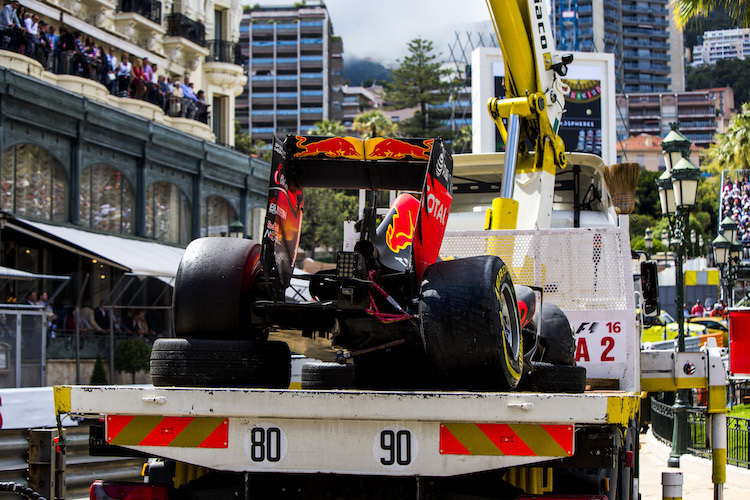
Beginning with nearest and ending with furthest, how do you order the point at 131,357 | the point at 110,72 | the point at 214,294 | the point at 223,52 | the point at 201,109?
the point at 214,294, the point at 131,357, the point at 110,72, the point at 201,109, the point at 223,52

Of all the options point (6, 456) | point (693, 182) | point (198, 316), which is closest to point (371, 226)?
point (198, 316)

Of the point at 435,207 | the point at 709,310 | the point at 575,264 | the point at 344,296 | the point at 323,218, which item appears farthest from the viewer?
the point at 323,218

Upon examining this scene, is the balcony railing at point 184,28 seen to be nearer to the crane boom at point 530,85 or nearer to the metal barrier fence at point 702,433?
the metal barrier fence at point 702,433

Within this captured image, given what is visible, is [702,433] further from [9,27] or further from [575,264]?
[9,27]

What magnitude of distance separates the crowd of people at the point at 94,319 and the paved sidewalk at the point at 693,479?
11.8 m

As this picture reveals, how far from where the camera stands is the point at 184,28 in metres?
33.5

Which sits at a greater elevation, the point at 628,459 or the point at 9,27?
the point at 9,27

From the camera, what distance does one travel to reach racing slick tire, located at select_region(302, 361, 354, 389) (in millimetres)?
5984

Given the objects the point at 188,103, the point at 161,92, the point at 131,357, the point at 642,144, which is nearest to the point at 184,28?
the point at 188,103

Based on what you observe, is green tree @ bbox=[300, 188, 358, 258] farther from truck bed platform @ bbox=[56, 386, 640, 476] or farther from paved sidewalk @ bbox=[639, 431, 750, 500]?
truck bed platform @ bbox=[56, 386, 640, 476]

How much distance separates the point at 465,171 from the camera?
9.62 metres

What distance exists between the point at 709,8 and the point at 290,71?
13379 cm

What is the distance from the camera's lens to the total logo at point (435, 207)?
5.27 metres

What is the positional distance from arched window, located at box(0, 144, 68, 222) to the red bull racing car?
62.7 ft
